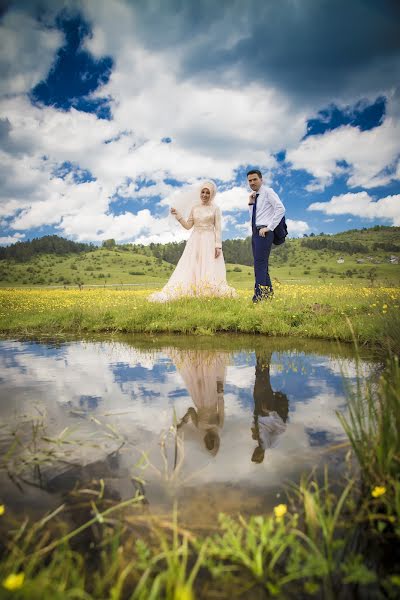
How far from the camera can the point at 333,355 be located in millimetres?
5250

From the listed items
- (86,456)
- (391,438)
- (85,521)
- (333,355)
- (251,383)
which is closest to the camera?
(85,521)

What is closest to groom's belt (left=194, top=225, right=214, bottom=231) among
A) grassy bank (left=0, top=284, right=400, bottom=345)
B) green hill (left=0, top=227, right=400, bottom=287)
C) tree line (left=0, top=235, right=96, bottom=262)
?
grassy bank (left=0, top=284, right=400, bottom=345)

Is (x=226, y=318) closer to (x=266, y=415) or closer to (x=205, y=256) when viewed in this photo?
(x=205, y=256)

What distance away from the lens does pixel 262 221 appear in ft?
30.5

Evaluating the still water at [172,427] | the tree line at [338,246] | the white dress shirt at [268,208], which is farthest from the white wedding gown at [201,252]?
the tree line at [338,246]

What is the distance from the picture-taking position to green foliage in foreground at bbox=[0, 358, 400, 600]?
1.27 m

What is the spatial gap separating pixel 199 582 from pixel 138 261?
106052 millimetres

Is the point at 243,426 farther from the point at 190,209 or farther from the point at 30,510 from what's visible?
the point at 190,209

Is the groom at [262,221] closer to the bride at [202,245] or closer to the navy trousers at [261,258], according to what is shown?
the navy trousers at [261,258]

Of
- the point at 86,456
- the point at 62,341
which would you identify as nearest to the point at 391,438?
the point at 86,456

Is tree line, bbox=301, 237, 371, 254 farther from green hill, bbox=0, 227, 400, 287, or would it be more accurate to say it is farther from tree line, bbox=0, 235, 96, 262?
tree line, bbox=0, 235, 96, 262

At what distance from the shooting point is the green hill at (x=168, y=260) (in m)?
81.1

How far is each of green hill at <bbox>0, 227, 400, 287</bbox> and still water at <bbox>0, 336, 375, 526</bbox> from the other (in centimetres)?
7169

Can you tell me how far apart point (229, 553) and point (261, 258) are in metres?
8.30
